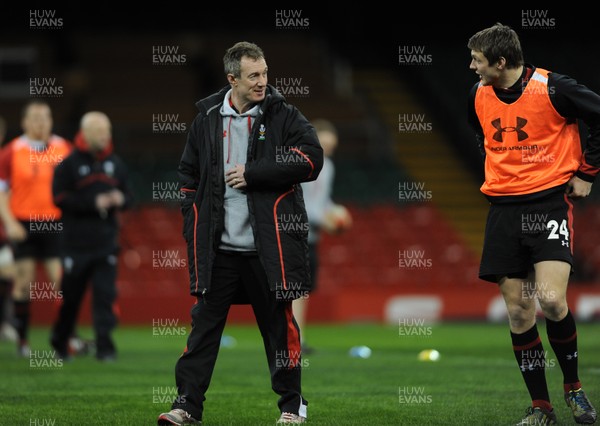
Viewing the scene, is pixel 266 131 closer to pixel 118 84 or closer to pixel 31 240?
pixel 31 240

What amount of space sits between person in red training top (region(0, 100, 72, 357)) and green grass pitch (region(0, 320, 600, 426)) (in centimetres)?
80

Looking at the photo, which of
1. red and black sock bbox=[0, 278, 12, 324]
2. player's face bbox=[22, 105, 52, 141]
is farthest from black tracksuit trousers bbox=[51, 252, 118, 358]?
red and black sock bbox=[0, 278, 12, 324]

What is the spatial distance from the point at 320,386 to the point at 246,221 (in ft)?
8.82

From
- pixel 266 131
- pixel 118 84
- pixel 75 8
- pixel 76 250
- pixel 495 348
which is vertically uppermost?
pixel 75 8

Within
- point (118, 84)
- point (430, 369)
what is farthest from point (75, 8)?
point (430, 369)

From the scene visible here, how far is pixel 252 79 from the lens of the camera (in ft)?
22.7

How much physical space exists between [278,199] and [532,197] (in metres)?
1.52

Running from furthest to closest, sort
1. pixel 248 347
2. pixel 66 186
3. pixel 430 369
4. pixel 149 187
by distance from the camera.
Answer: pixel 149 187 → pixel 248 347 → pixel 66 186 → pixel 430 369

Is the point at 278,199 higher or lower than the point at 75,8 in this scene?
lower

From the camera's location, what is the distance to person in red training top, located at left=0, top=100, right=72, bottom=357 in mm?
12547

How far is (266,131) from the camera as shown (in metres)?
6.96

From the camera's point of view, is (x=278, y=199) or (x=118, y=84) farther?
(x=118, y=84)

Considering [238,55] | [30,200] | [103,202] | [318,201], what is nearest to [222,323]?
[238,55]

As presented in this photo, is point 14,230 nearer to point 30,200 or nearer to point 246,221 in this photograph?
point 30,200
